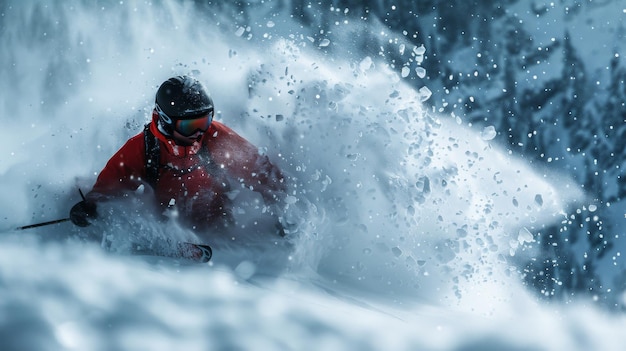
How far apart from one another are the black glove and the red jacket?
0.48ft

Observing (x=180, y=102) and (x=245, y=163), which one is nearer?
(x=180, y=102)

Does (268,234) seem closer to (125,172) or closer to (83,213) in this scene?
(125,172)

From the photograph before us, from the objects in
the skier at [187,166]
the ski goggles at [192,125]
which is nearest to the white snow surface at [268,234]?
the skier at [187,166]

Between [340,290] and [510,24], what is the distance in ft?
38.2

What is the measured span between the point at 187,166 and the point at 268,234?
77 cm

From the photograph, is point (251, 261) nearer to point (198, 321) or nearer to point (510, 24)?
point (198, 321)

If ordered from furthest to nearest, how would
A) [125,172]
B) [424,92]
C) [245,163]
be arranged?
1. [424,92]
2. [245,163]
3. [125,172]

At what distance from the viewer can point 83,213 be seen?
385cm

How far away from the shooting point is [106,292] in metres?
2.62

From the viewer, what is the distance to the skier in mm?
3801

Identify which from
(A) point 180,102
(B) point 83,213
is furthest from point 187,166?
(B) point 83,213

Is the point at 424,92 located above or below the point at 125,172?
above

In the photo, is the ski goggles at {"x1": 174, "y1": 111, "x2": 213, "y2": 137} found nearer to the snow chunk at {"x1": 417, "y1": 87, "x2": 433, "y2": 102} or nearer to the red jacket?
the red jacket

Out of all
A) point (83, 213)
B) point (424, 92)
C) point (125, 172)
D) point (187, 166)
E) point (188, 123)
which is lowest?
point (83, 213)
